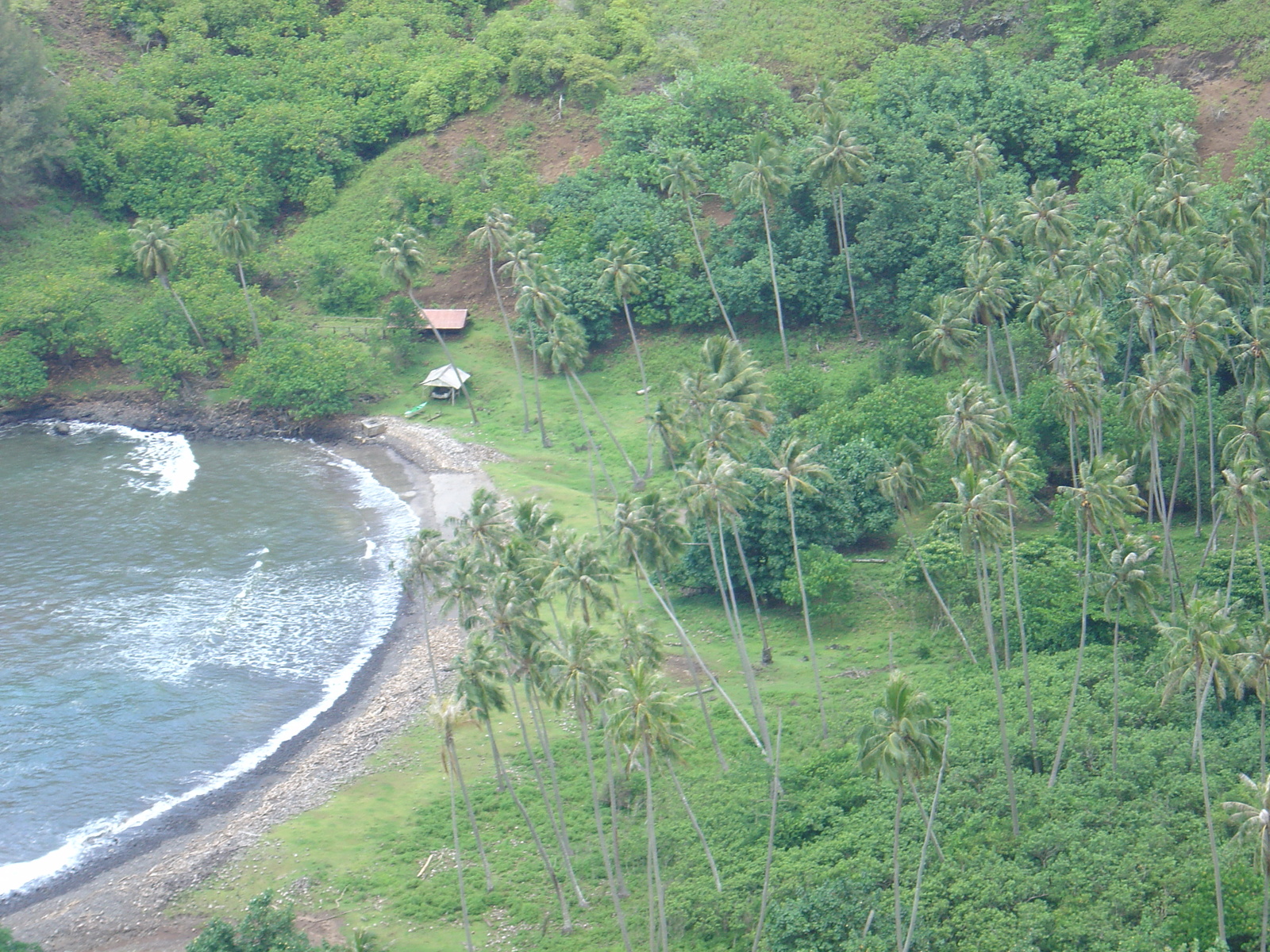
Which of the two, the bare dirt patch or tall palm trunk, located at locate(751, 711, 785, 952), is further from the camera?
the bare dirt patch

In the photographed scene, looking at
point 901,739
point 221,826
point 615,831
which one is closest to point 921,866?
point 901,739

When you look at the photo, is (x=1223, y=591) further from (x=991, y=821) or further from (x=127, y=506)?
(x=127, y=506)

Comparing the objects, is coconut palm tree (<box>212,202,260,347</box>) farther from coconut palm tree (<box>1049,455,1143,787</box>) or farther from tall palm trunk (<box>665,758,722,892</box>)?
coconut palm tree (<box>1049,455,1143,787</box>)

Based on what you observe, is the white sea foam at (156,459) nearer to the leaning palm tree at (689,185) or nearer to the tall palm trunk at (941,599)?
the leaning palm tree at (689,185)

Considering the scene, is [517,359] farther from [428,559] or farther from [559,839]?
[559,839]

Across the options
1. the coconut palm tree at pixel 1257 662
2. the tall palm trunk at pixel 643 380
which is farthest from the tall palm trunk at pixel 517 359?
the coconut palm tree at pixel 1257 662

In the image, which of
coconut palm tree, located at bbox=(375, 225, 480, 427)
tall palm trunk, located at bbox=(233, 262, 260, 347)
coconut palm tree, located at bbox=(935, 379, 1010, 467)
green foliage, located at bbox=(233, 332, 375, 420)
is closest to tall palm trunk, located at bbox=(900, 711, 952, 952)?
coconut palm tree, located at bbox=(935, 379, 1010, 467)
